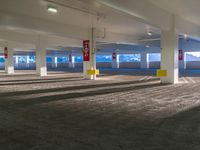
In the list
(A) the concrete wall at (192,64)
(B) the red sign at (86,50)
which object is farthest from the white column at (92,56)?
(A) the concrete wall at (192,64)

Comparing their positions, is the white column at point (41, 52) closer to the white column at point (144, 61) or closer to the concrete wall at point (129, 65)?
the white column at point (144, 61)

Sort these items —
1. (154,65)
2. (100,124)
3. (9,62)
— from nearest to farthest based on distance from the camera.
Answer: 1. (100,124)
2. (9,62)
3. (154,65)

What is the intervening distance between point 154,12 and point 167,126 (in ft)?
23.7

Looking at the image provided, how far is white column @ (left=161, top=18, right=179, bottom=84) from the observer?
14.1 meters

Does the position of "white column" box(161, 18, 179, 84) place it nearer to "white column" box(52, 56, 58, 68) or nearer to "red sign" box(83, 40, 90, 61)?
"red sign" box(83, 40, 90, 61)

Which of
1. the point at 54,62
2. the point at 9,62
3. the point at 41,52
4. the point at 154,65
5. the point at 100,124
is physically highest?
the point at 41,52

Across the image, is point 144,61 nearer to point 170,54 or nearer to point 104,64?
point 104,64

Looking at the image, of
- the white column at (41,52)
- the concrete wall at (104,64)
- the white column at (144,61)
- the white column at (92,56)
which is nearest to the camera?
the white column at (92,56)

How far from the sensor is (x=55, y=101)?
331 inches

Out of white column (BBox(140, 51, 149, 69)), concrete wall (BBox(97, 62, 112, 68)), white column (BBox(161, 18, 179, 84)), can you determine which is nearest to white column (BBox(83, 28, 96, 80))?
white column (BBox(161, 18, 179, 84))

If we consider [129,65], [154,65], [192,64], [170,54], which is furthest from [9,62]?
[192,64]

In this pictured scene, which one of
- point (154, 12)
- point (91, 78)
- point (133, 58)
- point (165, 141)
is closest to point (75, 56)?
point (133, 58)

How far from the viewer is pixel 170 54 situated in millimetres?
14234

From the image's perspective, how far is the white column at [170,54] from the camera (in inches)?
557
